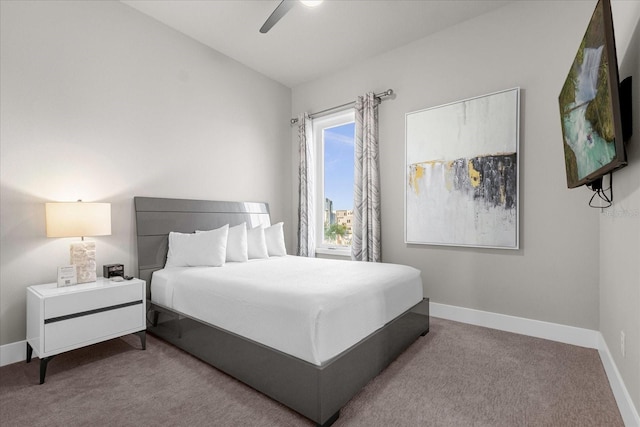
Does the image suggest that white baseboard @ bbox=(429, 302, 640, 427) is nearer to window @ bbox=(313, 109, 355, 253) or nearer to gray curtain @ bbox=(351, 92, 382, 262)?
gray curtain @ bbox=(351, 92, 382, 262)

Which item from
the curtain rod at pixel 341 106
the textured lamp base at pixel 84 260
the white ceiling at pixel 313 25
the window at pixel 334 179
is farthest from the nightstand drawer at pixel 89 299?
the curtain rod at pixel 341 106

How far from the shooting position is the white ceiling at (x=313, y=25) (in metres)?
2.95

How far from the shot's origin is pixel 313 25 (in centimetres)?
326

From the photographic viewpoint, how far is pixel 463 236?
3148 millimetres

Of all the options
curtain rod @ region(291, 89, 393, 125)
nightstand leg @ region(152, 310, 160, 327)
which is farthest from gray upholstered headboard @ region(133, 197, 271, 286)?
curtain rod @ region(291, 89, 393, 125)

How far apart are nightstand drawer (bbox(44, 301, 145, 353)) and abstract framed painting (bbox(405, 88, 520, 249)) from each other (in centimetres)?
275

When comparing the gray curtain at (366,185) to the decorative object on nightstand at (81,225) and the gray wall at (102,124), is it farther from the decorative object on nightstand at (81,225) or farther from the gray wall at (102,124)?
the decorative object on nightstand at (81,225)

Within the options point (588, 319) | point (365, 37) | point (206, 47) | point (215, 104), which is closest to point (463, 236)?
point (588, 319)

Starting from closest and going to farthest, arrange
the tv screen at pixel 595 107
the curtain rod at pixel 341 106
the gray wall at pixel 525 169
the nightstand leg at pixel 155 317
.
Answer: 1. the tv screen at pixel 595 107
2. the gray wall at pixel 525 169
3. the nightstand leg at pixel 155 317
4. the curtain rod at pixel 341 106

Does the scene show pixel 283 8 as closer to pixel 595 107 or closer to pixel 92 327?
pixel 595 107

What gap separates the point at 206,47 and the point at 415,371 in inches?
155

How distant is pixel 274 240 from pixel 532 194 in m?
2.69

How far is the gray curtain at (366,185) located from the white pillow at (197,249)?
1.60 m

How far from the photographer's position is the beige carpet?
1.67 meters
